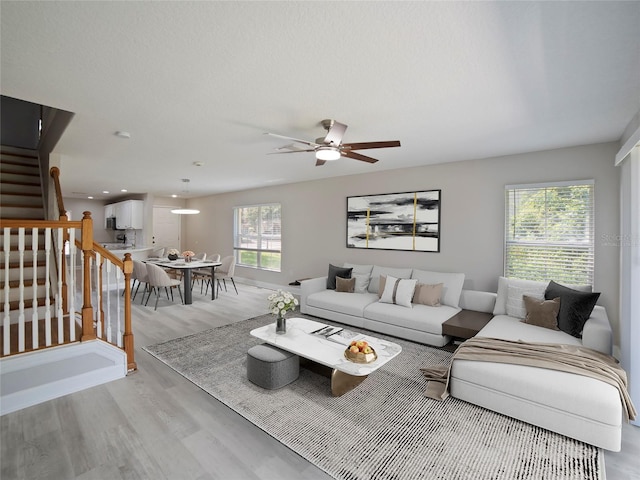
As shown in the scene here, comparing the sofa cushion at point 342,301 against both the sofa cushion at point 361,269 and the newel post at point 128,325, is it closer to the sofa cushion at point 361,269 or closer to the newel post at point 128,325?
the sofa cushion at point 361,269

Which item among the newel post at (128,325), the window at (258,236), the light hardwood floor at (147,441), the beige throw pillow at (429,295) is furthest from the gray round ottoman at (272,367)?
the window at (258,236)

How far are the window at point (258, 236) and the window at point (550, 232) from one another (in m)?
4.91

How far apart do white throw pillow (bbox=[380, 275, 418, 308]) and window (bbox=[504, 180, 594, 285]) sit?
4.42 feet

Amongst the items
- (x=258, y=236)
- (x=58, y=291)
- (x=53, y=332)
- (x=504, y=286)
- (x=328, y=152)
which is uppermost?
(x=328, y=152)

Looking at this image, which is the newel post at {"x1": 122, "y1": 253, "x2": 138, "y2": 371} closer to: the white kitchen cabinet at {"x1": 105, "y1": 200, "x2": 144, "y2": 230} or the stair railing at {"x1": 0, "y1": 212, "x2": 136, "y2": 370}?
the stair railing at {"x1": 0, "y1": 212, "x2": 136, "y2": 370}

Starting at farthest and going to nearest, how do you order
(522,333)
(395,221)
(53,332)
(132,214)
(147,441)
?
(132,214), (395,221), (522,333), (53,332), (147,441)

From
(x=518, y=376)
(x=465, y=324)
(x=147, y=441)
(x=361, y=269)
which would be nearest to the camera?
(x=147, y=441)

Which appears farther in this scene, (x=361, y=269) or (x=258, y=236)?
(x=258, y=236)

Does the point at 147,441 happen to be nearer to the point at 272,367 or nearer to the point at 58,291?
the point at 272,367

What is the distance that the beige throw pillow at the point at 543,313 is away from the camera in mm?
3326

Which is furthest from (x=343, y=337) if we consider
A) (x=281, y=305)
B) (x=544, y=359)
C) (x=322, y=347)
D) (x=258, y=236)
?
(x=258, y=236)

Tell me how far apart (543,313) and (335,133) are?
120 inches

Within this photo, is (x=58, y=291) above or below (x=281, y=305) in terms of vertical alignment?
above

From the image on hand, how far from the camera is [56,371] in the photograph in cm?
273
